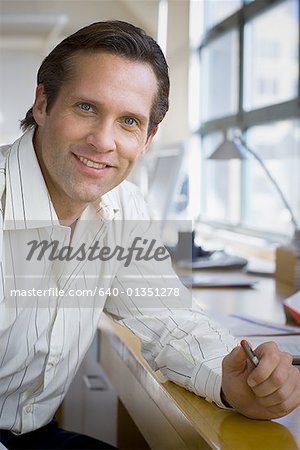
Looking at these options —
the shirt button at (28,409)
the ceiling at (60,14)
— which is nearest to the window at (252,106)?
the ceiling at (60,14)

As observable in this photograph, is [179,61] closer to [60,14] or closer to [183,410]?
[60,14]

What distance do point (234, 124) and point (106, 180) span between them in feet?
14.4

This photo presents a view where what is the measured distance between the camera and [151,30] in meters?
7.43

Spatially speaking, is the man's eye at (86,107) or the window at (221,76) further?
the window at (221,76)

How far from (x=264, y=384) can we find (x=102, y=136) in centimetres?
48

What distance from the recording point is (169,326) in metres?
1.46

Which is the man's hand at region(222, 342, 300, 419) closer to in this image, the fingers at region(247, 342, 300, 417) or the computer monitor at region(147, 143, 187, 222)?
the fingers at region(247, 342, 300, 417)

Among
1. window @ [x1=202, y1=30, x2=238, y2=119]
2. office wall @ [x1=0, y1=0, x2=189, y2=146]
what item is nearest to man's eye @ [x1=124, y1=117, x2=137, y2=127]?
window @ [x1=202, y1=30, x2=238, y2=119]

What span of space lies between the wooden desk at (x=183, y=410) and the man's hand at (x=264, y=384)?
23mm

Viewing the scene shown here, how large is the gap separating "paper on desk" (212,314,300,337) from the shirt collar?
1.62ft

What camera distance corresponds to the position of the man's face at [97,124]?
132 centimetres

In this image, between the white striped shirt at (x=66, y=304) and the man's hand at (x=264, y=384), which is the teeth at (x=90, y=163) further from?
the man's hand at (x=264, y=384)

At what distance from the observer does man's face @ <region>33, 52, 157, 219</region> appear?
4.32ft

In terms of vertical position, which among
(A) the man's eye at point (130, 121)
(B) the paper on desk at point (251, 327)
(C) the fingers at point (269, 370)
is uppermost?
(A) the man's eye at point (130, 121)
